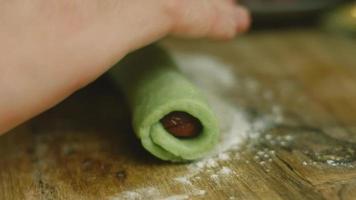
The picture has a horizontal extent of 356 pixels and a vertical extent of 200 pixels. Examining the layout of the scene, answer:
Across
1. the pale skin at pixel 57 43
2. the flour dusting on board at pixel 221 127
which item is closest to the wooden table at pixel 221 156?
the flour dusting on board at pixel 221 127

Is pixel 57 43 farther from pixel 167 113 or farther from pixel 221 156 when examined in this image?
pixel 221 156

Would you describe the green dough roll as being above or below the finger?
below

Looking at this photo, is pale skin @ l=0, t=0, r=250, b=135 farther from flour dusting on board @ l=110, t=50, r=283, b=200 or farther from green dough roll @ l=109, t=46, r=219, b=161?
flour dusting on board @ l=110, t=50, r=283, b=200

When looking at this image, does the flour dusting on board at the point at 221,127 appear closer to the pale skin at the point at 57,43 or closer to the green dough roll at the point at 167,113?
the green dough roll at the point at 167,113

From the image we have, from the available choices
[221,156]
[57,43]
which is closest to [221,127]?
[221,156]

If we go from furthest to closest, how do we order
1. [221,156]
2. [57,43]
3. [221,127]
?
[221,127]
[221,156]
[57,43]

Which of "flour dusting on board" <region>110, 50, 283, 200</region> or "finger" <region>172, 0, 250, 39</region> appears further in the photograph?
"finger" <region>172, 0, 250, 39</region>

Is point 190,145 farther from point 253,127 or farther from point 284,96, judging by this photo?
point 284,96

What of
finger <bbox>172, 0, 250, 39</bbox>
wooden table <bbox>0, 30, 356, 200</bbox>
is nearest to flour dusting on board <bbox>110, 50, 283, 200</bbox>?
wooden table <bbox>0, 30, 356, 200</bbox>
